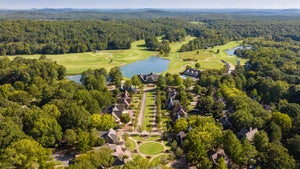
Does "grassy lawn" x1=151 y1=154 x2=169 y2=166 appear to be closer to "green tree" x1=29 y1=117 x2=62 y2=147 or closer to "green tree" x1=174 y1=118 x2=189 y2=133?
"green tree" x1=174 y1=118 x2=189 y2=133

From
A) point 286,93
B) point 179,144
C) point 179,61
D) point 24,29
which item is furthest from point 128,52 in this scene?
point 179,144

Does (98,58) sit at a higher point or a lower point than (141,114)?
higher

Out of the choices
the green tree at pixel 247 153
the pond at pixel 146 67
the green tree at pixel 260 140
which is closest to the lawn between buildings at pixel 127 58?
the pond at pixel 146 67

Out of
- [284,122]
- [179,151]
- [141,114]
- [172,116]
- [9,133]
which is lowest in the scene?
[141,114]

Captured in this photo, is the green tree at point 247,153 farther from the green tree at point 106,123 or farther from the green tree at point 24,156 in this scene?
the green tree at point 24,156

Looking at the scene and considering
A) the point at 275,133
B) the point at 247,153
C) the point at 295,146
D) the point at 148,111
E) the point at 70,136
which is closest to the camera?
the point at 247,153

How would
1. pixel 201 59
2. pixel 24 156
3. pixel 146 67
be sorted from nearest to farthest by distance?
pixel 24 156 → pixel 146 67 → pixel 201 59

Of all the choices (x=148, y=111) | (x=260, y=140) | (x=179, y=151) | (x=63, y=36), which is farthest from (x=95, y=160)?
(x=63, y=36)

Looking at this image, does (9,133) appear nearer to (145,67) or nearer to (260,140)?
(260,140)
